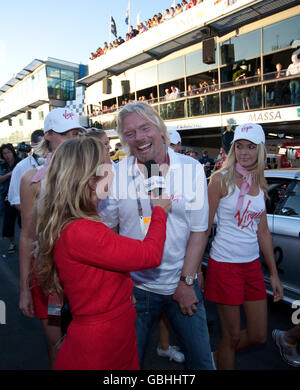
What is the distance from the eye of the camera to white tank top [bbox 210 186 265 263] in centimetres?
218

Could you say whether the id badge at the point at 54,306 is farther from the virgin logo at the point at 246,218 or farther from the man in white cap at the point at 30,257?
the virgin logo at the point at 246,218

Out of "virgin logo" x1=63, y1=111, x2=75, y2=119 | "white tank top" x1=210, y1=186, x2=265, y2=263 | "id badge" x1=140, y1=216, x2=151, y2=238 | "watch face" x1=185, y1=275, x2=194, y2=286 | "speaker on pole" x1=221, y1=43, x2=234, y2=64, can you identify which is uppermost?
"speaker on pole" x1=221, y1=43, x2=234, y2=64

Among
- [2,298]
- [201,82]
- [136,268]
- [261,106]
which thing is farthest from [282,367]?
[201,82]

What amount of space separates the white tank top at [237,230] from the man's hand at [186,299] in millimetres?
545

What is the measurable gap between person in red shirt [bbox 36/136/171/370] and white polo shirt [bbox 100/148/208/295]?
1.38 feet

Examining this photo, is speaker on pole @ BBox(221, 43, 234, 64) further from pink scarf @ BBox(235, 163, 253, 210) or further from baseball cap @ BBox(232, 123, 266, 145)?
pink scarf @ BBox(235, 163, 253, 210)

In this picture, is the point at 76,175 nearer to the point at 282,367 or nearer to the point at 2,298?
the point at 282,367

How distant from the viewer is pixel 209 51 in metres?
13.3

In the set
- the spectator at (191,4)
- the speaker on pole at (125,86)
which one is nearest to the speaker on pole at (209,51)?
the spectator at (191,4)

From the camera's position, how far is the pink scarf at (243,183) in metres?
2.22

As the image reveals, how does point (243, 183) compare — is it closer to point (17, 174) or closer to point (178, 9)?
point (17, 174)

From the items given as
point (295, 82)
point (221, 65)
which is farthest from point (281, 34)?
point (221, 65)

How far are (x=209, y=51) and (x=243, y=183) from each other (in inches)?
505

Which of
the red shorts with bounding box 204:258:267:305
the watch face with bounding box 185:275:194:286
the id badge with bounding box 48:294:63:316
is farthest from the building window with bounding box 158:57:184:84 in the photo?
the id badge with bounding box 48:294:63:316
